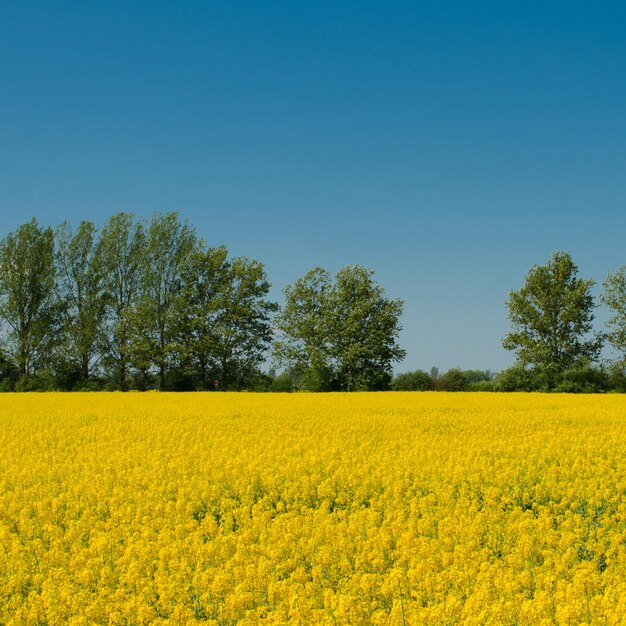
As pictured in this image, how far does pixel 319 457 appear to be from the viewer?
11.4 meters

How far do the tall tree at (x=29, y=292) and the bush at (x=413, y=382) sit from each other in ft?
88.2

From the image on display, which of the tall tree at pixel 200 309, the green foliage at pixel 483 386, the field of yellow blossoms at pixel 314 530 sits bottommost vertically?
the field of yellow blossoms at pixel 314 530

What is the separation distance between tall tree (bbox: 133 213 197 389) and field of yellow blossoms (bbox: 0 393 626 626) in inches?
1422

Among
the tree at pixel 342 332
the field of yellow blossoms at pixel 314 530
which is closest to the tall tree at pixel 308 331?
the tree at pixel 342 332

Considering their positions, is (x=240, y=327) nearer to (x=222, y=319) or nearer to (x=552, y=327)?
(x=222, y=319)

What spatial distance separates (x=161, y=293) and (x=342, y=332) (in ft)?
48.1

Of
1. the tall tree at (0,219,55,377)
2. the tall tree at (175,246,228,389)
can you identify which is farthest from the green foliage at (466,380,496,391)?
the tall tree at (0,219,55,377)

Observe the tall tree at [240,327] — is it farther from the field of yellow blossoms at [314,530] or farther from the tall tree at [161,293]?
the field of yellow blossoms at [314,530]

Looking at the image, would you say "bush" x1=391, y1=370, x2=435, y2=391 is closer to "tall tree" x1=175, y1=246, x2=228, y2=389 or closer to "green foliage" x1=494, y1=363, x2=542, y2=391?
"green foliage" x1=494, y1=363, x2=542, y2=391

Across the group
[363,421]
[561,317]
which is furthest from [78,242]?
[363,421]

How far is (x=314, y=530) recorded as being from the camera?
6.77 meters

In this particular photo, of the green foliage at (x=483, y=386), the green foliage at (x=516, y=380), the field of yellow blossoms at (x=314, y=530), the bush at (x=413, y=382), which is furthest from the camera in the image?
the bush at (x=413, y=382)

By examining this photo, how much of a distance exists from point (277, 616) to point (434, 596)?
126 cm

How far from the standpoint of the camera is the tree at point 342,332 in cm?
5062
